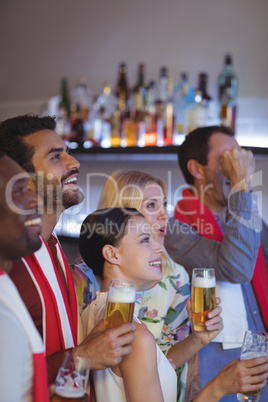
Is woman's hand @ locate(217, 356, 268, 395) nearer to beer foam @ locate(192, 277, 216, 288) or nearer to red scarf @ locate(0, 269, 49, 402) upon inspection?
beer foam @ locate(192, 277, 216, 288)

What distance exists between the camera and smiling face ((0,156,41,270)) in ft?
2.71

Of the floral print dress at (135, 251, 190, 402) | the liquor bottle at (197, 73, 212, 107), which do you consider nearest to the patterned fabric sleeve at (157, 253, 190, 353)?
the floral print dress at (135, 251, 190, 402)

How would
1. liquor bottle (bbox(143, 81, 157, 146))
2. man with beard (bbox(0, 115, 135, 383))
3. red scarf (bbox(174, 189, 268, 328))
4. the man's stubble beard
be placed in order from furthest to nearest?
liquor bottle (bbox(143, 81, 157, 146)) < red scarf (bbox(174, 189, 268, 328)) < the man's stubble beard < man with beard (bbox(0, 115, 135, 383))

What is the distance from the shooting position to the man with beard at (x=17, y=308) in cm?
77

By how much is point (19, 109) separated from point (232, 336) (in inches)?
88.3

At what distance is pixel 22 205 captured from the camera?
33.4 inches

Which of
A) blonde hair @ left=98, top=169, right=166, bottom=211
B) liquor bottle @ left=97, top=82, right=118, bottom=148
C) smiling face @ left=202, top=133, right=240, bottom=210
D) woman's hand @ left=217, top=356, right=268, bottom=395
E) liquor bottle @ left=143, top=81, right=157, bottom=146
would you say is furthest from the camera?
liquor bottle @ left=97, top=82, right=118, bottom=148

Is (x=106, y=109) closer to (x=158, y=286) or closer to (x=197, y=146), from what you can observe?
(x=197, y=146)

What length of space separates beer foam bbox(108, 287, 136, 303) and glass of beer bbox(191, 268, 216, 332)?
1.03ft

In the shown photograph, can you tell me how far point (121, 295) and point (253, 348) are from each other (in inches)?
14.6

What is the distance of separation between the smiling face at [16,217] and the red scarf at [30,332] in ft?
0.18

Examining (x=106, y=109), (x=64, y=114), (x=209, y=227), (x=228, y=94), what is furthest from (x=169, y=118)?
(x=209, y=227)

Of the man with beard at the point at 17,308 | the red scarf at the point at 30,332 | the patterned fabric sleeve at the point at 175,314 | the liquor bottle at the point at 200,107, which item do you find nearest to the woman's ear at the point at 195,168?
the patterned fabric sleeve at the point at 175,314

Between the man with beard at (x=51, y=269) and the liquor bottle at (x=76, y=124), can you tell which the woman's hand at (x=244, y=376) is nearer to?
the man with beard at (x=51, y=269)
